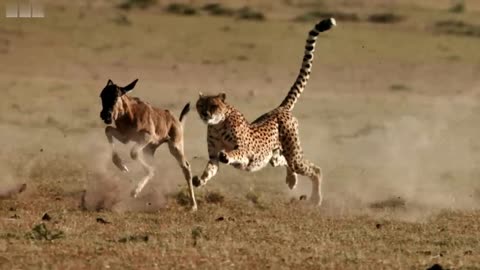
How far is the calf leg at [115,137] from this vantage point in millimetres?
14367

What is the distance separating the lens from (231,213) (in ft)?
45.1

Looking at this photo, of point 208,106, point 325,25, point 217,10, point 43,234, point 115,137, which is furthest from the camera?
point 217,10

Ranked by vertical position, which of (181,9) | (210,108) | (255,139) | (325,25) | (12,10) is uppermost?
(181,9)

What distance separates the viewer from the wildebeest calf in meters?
14.2

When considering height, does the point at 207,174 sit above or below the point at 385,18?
below

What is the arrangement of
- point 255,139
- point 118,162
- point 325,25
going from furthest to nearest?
point 325,25
point 118,162
point 255,139

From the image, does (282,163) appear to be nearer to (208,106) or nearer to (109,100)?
(208,106)

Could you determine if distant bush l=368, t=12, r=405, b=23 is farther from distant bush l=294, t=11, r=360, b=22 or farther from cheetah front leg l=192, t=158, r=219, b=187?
cheetah front leg l=192, t=158, r=219, b=187

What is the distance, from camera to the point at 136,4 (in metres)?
41.0

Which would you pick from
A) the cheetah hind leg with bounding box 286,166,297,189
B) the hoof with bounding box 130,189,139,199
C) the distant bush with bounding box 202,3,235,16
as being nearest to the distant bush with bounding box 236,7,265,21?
the distant bush with bounding box 202,3,235,16

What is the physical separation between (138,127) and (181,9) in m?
25.0

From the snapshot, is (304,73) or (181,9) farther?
(181,9)

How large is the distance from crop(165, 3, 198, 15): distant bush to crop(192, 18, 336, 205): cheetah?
77.3 feet

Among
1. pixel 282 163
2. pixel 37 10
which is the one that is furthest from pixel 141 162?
pixel 37 10
